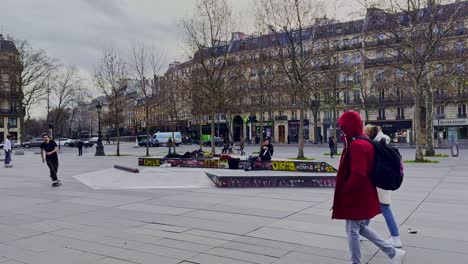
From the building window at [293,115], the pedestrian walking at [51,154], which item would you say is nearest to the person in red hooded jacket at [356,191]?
the pedestrian walking at [51,154]

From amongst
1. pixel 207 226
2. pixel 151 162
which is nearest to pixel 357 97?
pixel 151 162

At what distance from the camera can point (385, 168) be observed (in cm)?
463

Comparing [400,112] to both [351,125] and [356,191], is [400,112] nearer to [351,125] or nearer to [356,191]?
[351,125]

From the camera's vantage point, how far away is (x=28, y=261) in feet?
17.0

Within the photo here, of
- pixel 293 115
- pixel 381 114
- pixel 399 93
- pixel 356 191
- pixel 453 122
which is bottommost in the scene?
Answer: pixel 356 191

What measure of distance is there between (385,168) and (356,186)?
1.58 feet

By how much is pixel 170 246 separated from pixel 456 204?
21.7 ft

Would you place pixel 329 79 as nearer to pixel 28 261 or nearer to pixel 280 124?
pixel 28 261

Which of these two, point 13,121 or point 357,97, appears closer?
point 357,97

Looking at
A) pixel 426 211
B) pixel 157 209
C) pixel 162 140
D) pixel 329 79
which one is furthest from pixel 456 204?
pixel 162 140

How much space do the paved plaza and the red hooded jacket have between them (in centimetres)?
91

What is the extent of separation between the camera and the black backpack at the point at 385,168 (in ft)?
15.1

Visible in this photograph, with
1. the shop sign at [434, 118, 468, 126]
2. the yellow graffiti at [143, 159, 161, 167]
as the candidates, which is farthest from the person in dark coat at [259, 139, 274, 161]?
the shop sign at [434, 118, 468, 126]

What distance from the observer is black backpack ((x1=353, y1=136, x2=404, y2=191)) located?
4602 mm
